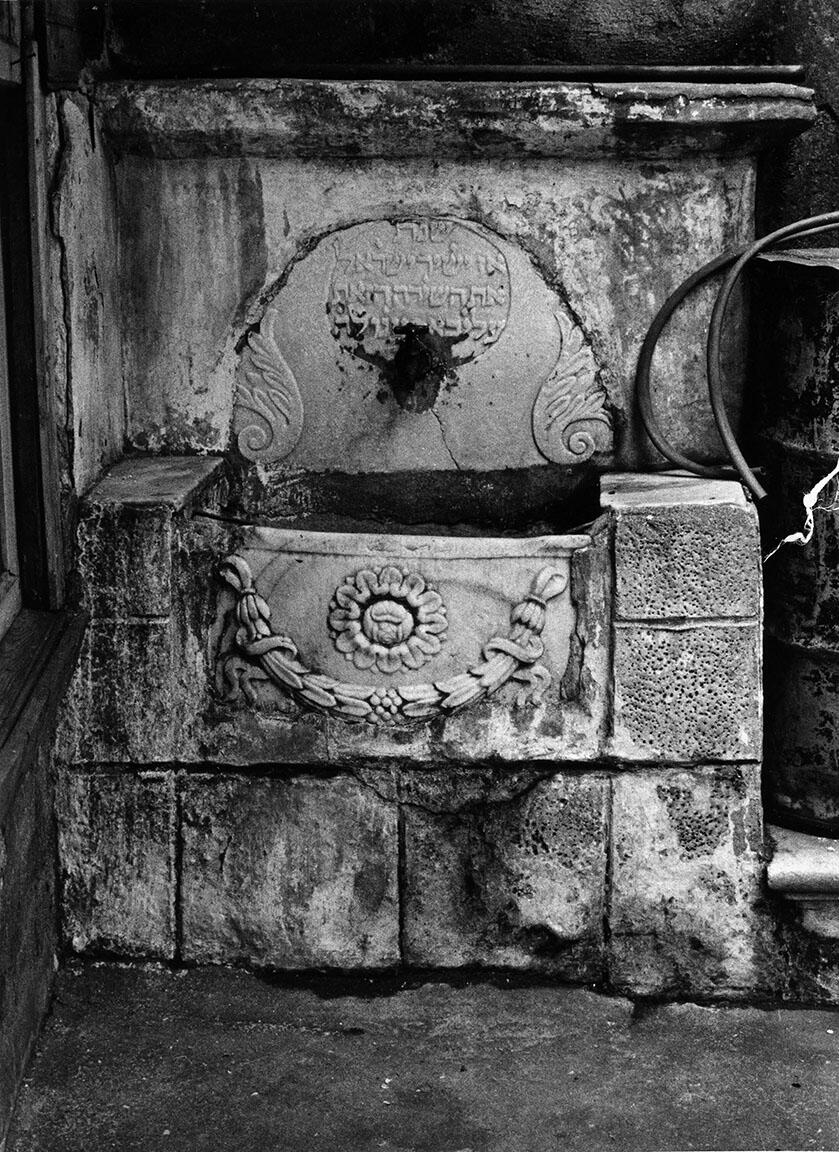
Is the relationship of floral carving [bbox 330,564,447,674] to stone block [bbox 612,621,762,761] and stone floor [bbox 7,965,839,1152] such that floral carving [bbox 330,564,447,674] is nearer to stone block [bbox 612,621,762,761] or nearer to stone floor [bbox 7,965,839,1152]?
stone block [bbox 612,621,762,761]

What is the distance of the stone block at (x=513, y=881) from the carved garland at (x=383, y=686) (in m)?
0.25

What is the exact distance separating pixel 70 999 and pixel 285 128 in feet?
7.15

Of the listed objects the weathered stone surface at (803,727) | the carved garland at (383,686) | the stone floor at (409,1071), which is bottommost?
the stone floor at (409,1071)

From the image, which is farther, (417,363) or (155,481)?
(417,363)

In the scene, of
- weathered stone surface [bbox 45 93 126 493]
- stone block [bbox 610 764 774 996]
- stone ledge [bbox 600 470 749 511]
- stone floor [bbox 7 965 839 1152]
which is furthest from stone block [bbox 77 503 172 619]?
stone block [bbox 610 764 774 996]

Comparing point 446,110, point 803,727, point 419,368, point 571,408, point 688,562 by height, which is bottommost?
point 803,727

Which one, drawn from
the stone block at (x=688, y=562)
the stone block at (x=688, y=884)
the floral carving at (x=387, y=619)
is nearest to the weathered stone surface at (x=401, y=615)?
the floral carving at (x=387, y=619)

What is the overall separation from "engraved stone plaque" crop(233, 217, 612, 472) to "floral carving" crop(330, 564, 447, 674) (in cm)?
55

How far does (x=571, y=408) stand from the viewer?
165 inches

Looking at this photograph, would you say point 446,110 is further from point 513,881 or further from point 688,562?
point 513,881

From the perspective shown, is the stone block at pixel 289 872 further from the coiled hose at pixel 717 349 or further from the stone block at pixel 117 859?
the coiled hose at pixel 717 349

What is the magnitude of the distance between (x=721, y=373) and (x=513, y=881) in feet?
4.75

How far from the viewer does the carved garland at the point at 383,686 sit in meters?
3.78

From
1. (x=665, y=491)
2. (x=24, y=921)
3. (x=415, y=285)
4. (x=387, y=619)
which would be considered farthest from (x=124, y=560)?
(x=665, y=491)
